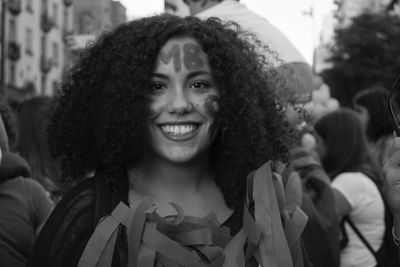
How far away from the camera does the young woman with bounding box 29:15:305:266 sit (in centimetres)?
277

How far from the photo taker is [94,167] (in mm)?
3135

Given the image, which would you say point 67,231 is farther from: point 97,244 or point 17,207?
point 17,207

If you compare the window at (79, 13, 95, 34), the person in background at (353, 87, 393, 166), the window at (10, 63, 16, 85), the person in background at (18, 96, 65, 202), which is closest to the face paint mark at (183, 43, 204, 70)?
the window at (79, 13, 95, 34)

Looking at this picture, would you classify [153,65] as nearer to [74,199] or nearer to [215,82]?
[215,82]

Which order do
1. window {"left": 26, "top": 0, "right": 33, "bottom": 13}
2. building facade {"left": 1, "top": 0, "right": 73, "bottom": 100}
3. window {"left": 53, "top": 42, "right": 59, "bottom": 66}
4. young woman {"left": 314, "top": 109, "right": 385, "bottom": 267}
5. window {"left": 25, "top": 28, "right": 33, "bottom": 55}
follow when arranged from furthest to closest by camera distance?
window {"left": 53, "top": 42, "right": 59, "bottom": 66} → window {"left": 25, "top": 28, "right": 33, "bottom": 55} → window {"left": 26, "top": 0, "right": 33, "bottom": 13} → building facade {"left": 1, "top": 0, "right": 73, "bottom": 100} → young woman {"left": 314, "top": 109, "right": 385, "bottom": 267}

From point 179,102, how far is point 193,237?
0.47 m

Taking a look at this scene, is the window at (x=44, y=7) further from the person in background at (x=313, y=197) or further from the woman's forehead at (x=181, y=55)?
the woman's forehead at (x=181, y=55)

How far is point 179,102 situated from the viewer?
292 cm

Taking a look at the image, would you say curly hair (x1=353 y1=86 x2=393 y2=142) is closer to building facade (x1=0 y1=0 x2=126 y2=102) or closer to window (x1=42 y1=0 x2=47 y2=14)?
building facade (x1=0 y1=0 x2=126 y2=102)

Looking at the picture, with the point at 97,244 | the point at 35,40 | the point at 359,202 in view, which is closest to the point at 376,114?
the point at 359,202

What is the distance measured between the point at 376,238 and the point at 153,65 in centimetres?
244

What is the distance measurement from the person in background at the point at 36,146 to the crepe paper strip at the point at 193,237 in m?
2.06

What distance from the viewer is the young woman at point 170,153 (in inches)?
109

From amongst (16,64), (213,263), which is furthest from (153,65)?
(16,64)
